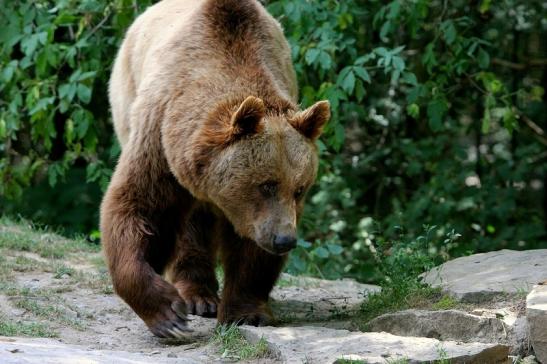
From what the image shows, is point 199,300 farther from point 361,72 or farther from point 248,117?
point 361,72

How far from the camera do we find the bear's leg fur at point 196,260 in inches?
243

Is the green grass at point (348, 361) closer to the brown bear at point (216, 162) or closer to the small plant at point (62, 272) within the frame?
the brown bear at point (216, 162)

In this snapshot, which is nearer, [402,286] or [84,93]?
[402,286]

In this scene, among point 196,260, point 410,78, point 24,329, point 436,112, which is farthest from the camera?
point 436,112

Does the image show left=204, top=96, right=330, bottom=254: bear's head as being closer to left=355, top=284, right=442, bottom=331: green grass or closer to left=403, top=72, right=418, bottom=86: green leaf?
left=355, top=284, right=442, bottom=331: green grass

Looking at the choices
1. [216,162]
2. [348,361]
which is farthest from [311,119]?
[348,361]

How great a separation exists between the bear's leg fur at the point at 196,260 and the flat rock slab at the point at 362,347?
1.41 meters

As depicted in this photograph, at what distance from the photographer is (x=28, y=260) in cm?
648

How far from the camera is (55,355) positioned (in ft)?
12.7

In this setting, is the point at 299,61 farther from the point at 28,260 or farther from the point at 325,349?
the point at 325,349

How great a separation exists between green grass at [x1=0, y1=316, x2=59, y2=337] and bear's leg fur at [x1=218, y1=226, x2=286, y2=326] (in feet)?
3.39

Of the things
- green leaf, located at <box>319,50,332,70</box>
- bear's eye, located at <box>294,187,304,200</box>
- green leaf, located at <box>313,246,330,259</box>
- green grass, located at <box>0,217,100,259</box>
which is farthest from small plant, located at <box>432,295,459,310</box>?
green grass, located at <box>0,217,100,259</box>

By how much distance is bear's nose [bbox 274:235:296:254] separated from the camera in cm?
477

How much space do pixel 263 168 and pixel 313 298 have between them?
77.3 inches
